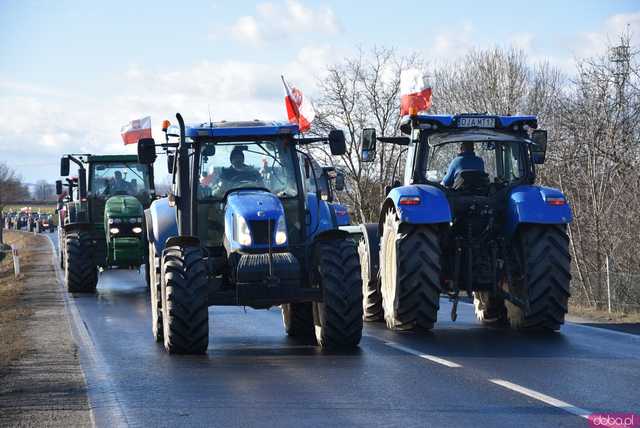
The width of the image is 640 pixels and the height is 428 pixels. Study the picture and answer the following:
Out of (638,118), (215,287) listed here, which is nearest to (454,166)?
(215,287)

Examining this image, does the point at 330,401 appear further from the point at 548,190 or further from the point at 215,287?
the point at 548,190

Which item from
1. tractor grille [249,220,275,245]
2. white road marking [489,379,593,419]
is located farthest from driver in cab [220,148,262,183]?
white road marking [489,379,593,419]

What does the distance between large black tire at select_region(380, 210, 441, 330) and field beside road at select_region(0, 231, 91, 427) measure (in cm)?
385

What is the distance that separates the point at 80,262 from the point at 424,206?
12.7 meters

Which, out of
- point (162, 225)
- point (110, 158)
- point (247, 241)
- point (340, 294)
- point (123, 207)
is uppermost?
point (110, 158)

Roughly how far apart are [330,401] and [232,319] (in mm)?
8873

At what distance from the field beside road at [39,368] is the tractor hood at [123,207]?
2.16 meters

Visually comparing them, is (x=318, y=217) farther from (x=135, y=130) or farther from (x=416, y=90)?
(x=135, y=130)

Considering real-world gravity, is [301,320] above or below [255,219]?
below

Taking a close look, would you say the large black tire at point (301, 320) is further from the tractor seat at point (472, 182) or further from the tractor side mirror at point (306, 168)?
the tractor seat at point (472, 182)

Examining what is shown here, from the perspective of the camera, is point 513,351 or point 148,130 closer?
point 513,351

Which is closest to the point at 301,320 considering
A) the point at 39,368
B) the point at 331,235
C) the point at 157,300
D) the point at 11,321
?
the point at 157,300

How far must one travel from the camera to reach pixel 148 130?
31.1m

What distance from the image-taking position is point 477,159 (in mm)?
15094
